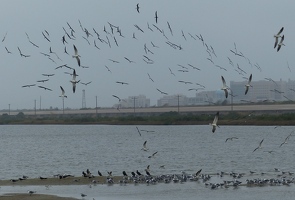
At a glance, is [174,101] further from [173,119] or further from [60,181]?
[60,181]

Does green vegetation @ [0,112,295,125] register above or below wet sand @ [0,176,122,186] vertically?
above

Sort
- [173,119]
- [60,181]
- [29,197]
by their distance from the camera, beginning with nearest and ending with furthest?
[29,197] < [60,181] < [173,119]

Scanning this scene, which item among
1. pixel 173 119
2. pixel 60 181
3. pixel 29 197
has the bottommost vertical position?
pixel 29 197

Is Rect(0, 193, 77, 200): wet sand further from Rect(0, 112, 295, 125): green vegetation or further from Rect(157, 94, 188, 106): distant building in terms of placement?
Rect(157, 94, 188, 106): distant building

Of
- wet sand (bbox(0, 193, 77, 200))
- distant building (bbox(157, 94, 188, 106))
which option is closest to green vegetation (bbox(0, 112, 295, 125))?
distant building (bbox(157, 94, 188, 106))

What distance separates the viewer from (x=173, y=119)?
431 ft

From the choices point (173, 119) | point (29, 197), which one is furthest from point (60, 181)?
point (173, 119)

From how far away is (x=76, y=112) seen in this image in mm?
166250

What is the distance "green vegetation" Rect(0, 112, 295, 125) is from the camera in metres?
108

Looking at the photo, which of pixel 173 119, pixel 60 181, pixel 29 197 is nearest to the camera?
pixel 29 197

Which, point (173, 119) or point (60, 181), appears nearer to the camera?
point (60, 181)

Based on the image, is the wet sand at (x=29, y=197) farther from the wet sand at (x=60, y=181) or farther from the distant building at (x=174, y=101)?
the distant building at (x=174, y=101)

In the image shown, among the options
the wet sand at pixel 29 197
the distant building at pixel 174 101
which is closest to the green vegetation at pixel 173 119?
the distant building at pixel 174 101

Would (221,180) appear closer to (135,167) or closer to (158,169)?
(158,169)
